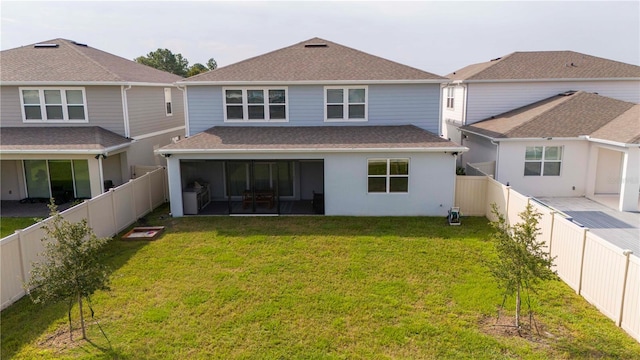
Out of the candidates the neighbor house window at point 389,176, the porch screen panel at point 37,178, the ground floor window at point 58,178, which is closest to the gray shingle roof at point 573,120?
the neighbor house window at point 389,176

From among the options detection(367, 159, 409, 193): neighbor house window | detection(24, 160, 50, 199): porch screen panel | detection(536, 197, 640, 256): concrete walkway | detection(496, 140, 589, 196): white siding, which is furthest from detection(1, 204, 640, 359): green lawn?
detection(24, 160, 50, 199): porch screen panel

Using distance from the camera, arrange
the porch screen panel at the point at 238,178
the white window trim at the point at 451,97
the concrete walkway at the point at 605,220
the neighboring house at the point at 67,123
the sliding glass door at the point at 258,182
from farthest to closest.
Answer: the white window trim at the point at 451,97, the porch screen panel at the point at 238,178, the sliding glass door at the point at 258,182, the neighboring house at the point at 67,123, the concrete walkway at the point at 605,220

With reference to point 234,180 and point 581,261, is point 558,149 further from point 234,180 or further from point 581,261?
point 234,180

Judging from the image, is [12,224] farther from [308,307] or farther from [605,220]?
[605,220]

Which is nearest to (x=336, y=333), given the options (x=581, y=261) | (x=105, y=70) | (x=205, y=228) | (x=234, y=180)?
(x=581, y=261)

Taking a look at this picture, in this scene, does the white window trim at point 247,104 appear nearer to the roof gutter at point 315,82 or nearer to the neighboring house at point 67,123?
the roof gutter at point 315,82

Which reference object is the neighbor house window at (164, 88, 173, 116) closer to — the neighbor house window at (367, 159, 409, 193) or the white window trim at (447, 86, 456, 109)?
the neighbor house window at (367, 159, 409, 193)

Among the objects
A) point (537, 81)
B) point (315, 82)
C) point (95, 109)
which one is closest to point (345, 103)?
point (315, 82)
